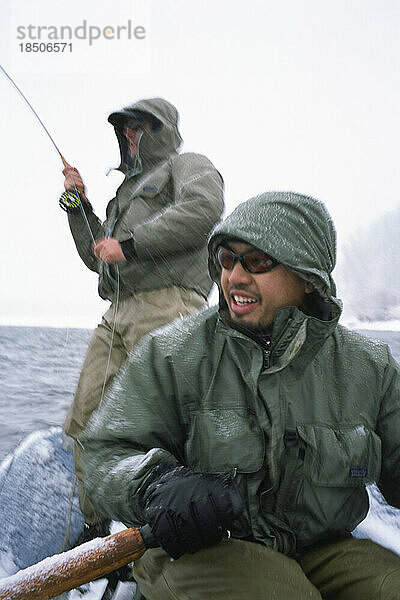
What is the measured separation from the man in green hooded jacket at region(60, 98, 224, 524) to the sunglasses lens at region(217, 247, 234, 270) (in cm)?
101

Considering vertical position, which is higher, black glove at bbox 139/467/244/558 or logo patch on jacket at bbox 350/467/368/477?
black glove at bbox 139/467/244/558

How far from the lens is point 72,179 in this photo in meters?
3.46

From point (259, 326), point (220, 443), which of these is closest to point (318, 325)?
point (259, 326)

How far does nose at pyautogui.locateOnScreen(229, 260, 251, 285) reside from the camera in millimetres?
1714

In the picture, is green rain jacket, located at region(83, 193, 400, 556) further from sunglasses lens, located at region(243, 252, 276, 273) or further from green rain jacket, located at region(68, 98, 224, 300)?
green rain jacket, located at region(68, 98, 224, 300)

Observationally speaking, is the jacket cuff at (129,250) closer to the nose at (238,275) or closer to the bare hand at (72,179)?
the bare hand at (72,179)

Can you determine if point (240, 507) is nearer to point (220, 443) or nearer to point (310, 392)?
point (220, 443)

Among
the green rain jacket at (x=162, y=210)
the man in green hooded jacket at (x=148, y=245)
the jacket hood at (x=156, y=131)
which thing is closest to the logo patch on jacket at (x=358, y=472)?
the man in green hooded jacket at (x=148, y=245)

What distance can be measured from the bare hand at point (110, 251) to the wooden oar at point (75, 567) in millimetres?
1606

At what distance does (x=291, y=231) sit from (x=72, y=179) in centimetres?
212

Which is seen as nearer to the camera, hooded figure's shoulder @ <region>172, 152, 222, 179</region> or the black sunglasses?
the black sunglasses

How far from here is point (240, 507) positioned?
1.43m

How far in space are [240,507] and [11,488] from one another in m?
2.14

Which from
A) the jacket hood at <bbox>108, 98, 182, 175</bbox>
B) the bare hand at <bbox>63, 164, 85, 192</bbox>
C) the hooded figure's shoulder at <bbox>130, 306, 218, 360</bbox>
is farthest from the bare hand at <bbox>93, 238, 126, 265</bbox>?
the hooded figure's shoulder at <bbox>130, 306, 218, 360</bbox>
